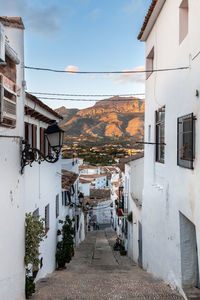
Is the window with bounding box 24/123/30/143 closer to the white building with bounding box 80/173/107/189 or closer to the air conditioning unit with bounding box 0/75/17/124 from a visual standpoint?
the air conditioning unit with bounding box 0/75/17/124

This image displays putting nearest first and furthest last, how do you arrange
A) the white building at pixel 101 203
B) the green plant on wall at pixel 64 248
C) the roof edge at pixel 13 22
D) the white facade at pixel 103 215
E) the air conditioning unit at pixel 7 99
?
the air conditioning unit at pixel 7 99
the roof edge at pixel 13 22
the green plant on wall at pixel 64 248
the white building at pixel 101 203
the white facade at pixel 103 215

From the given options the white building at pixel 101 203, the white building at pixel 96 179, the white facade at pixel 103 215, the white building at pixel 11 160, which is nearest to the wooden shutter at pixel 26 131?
the white building at pixel 11 160

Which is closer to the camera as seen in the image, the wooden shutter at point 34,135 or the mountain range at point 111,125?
the wooden shutter at point 34,135

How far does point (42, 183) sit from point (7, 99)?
5611mm

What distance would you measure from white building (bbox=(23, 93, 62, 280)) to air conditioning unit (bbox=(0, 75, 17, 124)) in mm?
2571

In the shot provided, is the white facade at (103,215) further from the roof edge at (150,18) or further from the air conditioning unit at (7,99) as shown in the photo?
the air conditioning unit at (7,99)

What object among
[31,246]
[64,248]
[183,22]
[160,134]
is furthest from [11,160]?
[64,248]

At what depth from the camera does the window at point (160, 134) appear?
8945 millimetres

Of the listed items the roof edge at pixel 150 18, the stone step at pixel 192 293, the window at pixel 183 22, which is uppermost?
the roof edge at pixel 150 18

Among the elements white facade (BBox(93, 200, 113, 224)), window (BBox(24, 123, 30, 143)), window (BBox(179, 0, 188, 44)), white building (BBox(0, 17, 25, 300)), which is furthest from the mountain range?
white facade (BBox(93, 200, 113, 224))

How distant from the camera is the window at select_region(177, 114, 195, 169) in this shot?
5.52 m

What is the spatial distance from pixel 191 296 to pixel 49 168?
263 inches

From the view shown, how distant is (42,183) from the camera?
9.94 meters

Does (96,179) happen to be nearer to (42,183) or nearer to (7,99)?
(42,183)
